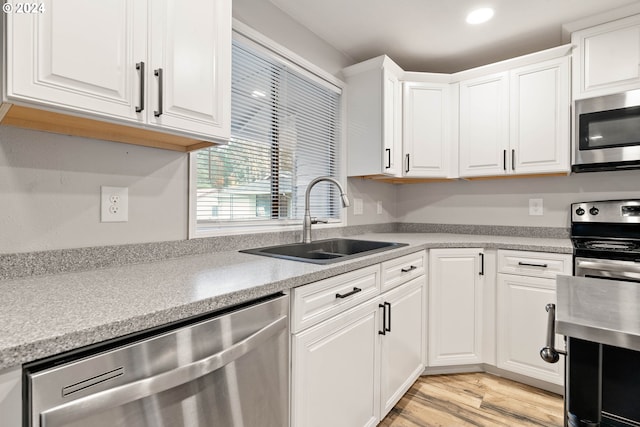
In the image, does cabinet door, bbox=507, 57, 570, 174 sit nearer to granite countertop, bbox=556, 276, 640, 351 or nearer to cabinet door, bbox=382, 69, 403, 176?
cabinet door, bbox=382, 69, 403, 176

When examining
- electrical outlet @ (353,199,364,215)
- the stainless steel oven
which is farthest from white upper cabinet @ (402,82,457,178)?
the stainless steel oven

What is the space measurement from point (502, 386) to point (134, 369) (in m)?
2.26

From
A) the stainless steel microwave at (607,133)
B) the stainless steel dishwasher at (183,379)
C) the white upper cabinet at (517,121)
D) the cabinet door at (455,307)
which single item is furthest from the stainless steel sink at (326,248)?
the stainless steel microwave at (607,133)

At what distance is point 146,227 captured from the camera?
136 cm

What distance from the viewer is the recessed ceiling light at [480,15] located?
2.04 metres

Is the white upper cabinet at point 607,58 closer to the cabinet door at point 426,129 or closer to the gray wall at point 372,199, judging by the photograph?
the cabinet door at point 426,129

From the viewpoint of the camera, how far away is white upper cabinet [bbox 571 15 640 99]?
1.98 meters

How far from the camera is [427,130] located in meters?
2.64

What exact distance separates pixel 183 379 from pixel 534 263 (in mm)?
2121

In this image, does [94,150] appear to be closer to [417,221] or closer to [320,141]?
[320,141]

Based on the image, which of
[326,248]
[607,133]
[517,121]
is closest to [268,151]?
[326,248]

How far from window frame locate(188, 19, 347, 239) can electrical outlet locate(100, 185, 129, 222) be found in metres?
0.28

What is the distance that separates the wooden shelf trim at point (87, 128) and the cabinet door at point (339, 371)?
916mm

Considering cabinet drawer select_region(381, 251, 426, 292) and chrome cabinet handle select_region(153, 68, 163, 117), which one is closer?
chrome cabinet handle select_region(153, 68, 163, 117)
